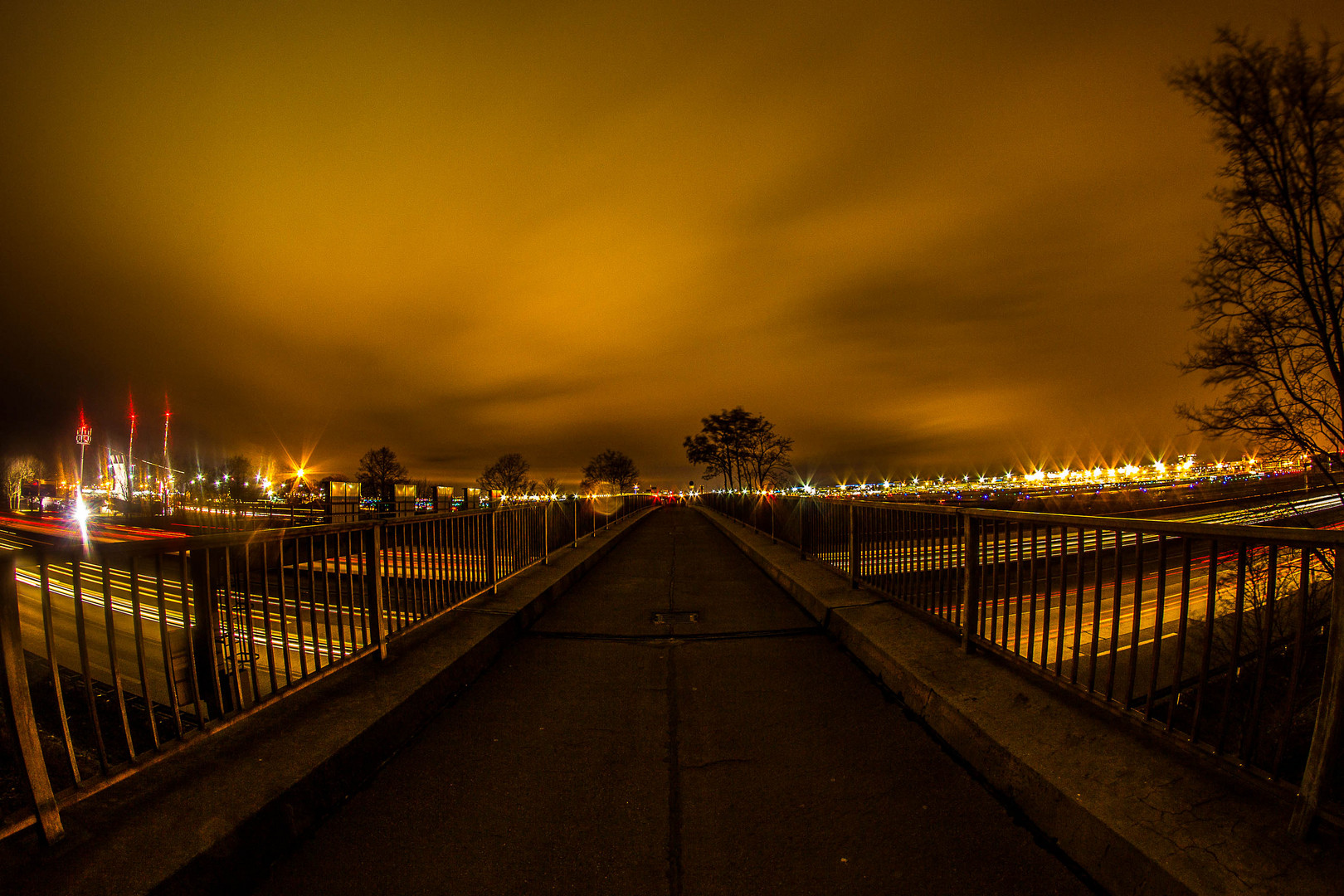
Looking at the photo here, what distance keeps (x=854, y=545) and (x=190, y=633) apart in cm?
644

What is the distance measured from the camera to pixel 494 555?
293 inches

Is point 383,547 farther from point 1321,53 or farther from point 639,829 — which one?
point 1321,53

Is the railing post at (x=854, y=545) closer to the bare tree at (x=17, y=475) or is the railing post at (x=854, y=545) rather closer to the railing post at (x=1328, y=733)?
the railing post at (x=1328, y=733)

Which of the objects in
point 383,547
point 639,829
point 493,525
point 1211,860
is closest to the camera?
point 1211,860

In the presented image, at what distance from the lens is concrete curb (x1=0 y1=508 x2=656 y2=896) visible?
7.71 feet

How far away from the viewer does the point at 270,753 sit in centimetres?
321

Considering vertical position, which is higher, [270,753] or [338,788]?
[270,753]

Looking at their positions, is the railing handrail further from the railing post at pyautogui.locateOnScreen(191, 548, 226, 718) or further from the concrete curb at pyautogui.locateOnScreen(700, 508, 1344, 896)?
the railing post at pyautogui.locateOnScreen(191, 548, 226, 718)

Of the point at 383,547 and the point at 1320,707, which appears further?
the point at 383,547

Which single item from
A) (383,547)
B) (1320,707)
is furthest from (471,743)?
(1320,707)

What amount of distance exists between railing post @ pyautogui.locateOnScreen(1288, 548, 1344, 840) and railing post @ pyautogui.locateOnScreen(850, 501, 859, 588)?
489 cm

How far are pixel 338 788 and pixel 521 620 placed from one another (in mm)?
3334

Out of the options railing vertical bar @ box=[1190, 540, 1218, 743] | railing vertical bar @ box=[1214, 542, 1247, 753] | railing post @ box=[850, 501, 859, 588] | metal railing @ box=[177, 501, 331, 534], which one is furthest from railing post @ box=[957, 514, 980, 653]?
metal railing @ box=[177, 501, 331, 534]

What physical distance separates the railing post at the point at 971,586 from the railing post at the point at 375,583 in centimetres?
469
